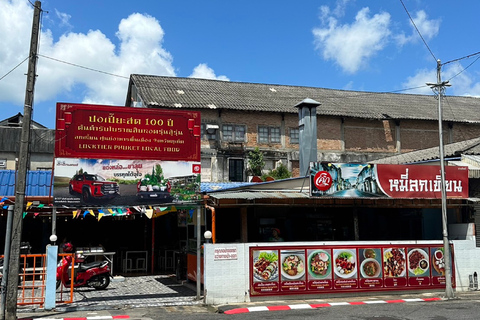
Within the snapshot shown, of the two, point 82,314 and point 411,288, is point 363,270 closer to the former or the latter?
point 411,288

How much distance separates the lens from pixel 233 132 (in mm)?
33906

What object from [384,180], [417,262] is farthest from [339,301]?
[384,180]

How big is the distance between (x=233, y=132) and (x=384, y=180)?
62.1ft

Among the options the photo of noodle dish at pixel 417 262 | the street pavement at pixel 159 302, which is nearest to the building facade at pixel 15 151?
the street pavement at pixel 159 302

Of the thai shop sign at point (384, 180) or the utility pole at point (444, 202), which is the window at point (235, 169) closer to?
the thai shop sign at point (384, 180)

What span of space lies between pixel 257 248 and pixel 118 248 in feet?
31.7

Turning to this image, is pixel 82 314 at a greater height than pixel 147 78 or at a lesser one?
lesser

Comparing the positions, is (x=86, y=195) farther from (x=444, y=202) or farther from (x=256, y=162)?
(x=256, y=162)

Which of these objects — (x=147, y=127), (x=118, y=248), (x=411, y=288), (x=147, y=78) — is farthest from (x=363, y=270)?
(x=147, y=78)

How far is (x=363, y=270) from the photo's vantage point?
1527cm

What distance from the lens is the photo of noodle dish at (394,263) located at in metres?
15.5

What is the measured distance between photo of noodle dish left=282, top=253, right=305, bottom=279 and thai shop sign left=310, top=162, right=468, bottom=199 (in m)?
2.00

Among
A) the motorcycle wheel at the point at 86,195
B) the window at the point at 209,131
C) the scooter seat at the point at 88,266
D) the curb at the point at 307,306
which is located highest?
the window at the point at 209,131

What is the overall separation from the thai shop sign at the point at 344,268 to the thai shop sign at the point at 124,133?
3.86 m
